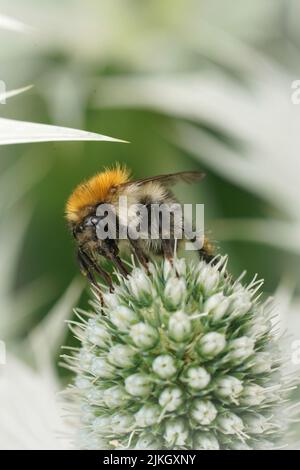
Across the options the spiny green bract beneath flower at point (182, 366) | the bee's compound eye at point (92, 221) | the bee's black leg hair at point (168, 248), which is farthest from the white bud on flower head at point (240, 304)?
the bee's compound eye at point (92, 221)

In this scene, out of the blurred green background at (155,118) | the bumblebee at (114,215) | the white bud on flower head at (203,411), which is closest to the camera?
the white bud on flower head at (203,411)

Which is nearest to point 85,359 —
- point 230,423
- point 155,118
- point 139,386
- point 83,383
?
point 83,383

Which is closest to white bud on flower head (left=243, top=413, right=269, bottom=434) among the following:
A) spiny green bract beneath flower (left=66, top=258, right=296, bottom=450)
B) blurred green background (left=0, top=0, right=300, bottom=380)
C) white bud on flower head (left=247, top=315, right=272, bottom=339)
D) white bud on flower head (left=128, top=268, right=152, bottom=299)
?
spiny green bract beneath flower (left=66, top=258, right=296, bottom=450)

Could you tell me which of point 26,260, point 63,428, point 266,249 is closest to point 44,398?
point 63,428

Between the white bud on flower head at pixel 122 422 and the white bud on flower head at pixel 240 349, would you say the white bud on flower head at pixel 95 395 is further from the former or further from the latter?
the white bud on flower head at pixel 240 349

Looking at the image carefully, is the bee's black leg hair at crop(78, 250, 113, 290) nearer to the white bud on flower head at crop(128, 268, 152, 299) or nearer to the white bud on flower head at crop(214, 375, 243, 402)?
the white bud on flower head at crop(128, 268, 152, 299)

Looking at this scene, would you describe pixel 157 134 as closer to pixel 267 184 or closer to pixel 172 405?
pixel 267 184
